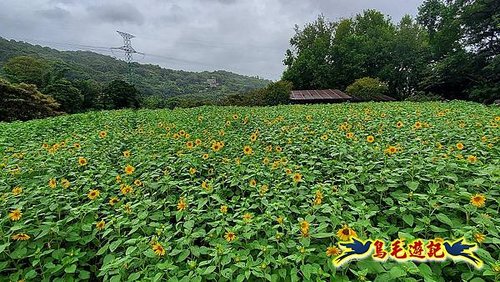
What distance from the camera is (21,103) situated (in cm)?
1322

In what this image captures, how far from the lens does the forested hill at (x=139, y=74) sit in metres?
33.5

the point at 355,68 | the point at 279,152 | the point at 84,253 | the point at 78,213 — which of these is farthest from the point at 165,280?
the point at 355,68

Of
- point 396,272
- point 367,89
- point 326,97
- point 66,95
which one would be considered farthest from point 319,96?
point 396,272

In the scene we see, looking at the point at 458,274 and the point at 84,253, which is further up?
the point at 458,274

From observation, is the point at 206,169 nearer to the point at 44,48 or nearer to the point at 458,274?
the point at 458,274

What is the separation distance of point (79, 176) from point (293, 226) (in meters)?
1.59

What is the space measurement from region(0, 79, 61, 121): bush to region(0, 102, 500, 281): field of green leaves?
42.8ft

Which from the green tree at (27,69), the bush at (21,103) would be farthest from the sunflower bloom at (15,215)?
the green tree at (27,69)

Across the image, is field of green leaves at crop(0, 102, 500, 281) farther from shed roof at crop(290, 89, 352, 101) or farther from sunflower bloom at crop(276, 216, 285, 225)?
shed roof at crop(290, 89, 352, 101)

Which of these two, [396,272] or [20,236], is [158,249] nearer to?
[20,236]

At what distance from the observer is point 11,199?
1781 millimetres

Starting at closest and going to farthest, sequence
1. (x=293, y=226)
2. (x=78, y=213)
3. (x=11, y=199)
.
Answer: (x=293, y=226) → (x=78, y=213) → (x=11, y=199)

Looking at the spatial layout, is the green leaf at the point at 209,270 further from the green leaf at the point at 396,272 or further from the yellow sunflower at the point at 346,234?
the green leaf at the point at 396,272

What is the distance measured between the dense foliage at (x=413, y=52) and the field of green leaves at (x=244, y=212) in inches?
626
